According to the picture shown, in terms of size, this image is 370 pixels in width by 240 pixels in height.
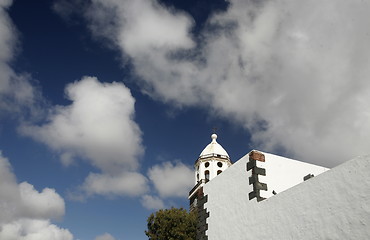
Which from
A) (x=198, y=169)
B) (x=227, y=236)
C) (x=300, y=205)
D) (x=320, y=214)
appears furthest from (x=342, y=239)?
(x=198, y=169)

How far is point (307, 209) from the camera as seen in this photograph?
7277mm

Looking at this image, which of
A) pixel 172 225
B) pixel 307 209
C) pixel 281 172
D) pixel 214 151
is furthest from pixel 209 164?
pixel 307 209

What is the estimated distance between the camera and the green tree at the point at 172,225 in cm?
1559

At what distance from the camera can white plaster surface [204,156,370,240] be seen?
6.20m

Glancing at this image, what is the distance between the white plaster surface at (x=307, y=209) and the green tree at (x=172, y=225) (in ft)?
16.9

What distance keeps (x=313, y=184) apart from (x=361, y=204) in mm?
1339

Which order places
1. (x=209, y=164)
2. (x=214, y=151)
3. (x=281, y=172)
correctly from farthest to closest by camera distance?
(x=214, y=151), (x=209, y=164), (x=281, y=172)

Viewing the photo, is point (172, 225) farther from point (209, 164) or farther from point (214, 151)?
point (214, 151)

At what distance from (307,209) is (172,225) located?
10471 mm

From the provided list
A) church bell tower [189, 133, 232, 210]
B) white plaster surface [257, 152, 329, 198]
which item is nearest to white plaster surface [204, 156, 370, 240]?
white plaster surface [257, 152, 329, 198]

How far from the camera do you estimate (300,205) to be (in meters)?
7.52

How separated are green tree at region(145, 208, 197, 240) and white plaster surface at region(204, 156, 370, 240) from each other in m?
5.16

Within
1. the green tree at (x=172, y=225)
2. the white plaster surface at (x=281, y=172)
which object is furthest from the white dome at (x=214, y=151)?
the white plaster surface at (x=281, y=172)

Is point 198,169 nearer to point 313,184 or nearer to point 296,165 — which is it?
point 296,165
